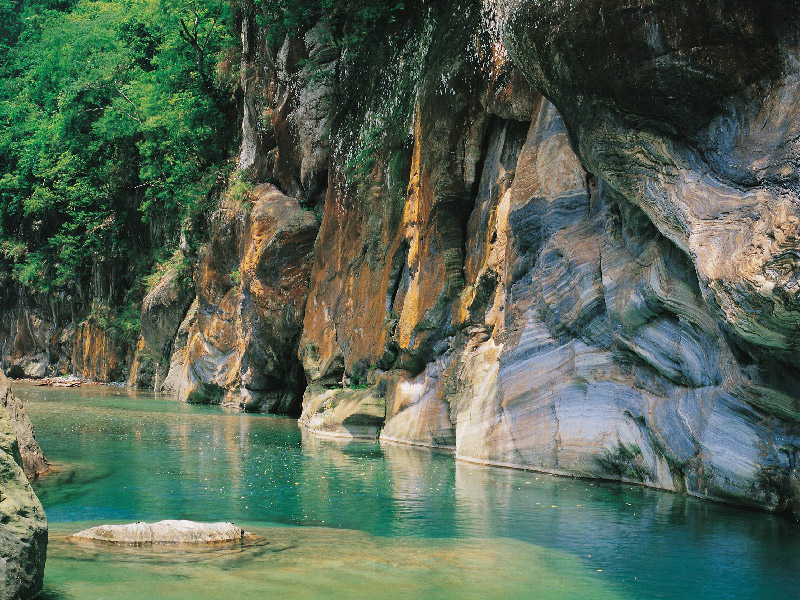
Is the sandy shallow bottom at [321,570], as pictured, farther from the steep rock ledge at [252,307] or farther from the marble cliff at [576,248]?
the steep rock ledge at [252,307]

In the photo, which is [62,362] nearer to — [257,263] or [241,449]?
[257,263]

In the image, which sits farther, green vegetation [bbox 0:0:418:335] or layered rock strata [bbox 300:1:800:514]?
green vegetation [bbox 0:0:418:335]

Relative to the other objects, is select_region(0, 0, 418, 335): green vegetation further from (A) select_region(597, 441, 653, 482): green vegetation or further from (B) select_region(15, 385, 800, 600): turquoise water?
(A) select_region(597, 441, 653, 482): green vegetation

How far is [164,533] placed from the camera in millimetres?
8422

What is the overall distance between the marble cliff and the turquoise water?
3.04 ft

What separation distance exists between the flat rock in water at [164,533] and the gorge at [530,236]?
5.37 ft

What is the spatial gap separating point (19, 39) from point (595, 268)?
5577 cm

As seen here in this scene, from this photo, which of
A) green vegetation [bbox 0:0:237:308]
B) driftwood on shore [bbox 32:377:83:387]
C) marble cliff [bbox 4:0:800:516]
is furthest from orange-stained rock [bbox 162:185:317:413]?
driftwood on shore [bbox 32:377:83:387]

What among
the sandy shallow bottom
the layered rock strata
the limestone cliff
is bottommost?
the sandy shallow bottom

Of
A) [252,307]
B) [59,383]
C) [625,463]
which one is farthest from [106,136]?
[625,463]

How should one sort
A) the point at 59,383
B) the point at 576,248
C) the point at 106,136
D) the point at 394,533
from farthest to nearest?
1. the point at 106,136
2. the point at 59,383
3. the point at 576,248
4. the point at 394,533

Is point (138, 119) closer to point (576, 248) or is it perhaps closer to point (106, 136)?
point (106, 136)

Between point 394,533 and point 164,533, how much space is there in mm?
2368

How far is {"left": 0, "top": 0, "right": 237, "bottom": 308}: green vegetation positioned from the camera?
37344mm
